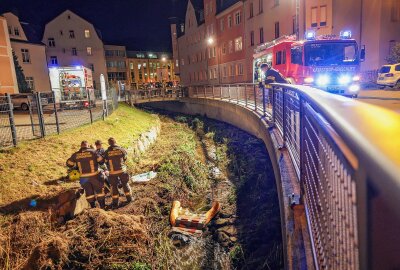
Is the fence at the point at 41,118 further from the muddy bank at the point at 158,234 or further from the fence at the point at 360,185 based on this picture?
the fence at the point at 360,185

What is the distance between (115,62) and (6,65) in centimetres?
4211

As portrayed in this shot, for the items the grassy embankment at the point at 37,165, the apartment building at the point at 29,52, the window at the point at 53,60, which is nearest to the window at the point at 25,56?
the apartment building at the point at 29,52

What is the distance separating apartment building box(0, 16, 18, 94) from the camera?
97.7 ft

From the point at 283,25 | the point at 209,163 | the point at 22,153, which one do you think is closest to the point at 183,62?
the point at 283,25

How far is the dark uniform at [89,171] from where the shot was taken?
7438 millimetres

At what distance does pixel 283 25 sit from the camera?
27.7 m

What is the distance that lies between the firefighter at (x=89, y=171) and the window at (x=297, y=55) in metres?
9.37

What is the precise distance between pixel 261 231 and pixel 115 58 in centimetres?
7090

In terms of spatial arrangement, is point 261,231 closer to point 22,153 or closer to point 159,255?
point 159,255

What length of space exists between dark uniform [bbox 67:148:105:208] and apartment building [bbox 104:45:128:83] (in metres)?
66.0

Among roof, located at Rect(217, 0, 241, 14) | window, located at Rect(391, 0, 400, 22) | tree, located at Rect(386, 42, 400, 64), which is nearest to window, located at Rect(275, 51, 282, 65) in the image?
tree, located at Rect(386, 42, 400, 64)

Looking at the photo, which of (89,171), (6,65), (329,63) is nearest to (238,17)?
(6,65)

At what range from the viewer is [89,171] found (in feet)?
24.6

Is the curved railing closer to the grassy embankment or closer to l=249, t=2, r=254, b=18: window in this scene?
the grassy embankment
